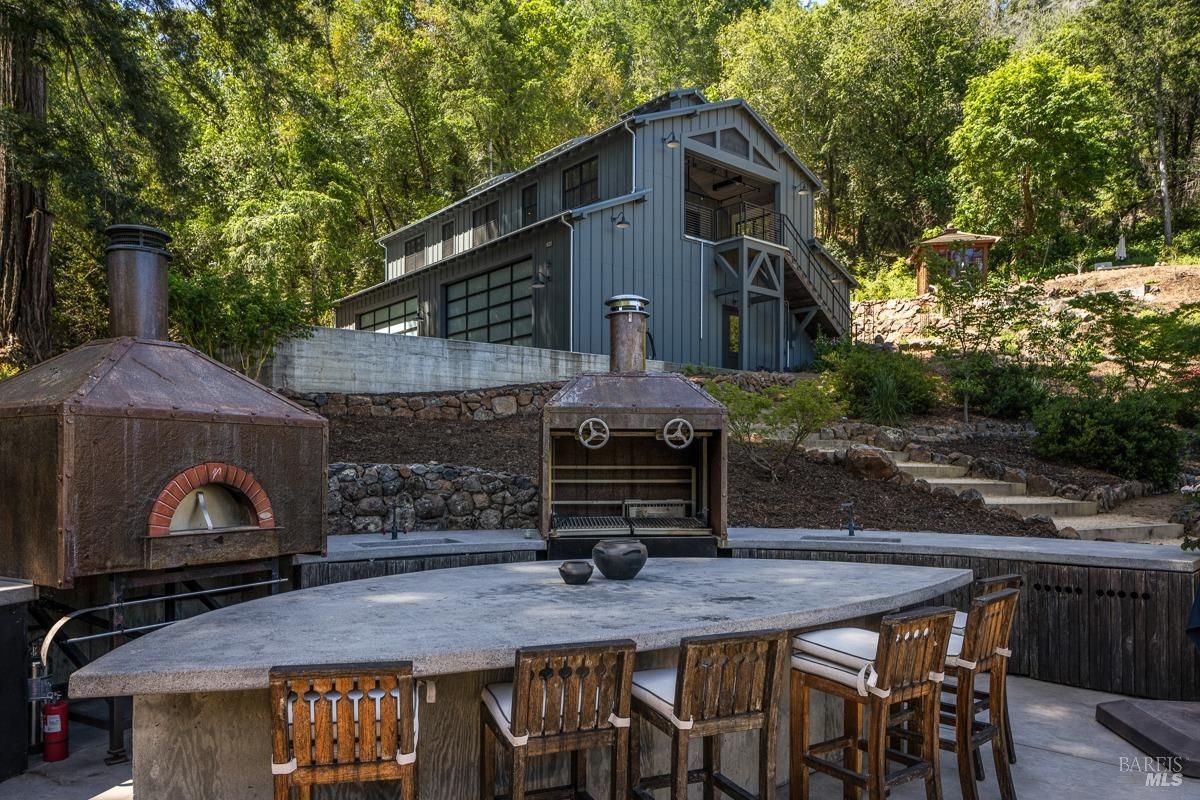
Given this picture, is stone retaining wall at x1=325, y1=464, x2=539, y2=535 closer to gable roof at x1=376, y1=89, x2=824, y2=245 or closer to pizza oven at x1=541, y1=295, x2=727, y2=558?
pizza oven at x1=541, y1=295, x2=727, y2=558

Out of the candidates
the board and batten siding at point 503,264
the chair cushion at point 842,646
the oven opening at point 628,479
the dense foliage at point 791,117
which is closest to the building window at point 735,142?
the board and batten siding at point 503,264

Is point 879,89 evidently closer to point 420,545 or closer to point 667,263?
point 667,263

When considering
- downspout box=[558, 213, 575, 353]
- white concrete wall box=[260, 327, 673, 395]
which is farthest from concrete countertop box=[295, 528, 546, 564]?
downspout box=[558, 213, 575, 353]

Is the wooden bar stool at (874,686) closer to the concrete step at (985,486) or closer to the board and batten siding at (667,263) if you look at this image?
the concrete step at (985,486)

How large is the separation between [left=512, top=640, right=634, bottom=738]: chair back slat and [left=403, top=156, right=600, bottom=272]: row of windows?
11.6 meters

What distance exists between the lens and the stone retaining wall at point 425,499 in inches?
217

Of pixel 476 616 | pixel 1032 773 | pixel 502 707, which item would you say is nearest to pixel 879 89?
pixel 1032 773

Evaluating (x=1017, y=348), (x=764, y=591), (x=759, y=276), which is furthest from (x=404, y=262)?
(x=764, y=591)

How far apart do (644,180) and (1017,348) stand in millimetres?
6559

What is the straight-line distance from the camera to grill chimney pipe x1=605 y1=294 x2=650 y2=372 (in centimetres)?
498

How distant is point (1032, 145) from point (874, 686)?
22196 millimetres

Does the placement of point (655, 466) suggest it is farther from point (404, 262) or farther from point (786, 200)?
point (404, 262)

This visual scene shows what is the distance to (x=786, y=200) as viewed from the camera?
14.6 metres

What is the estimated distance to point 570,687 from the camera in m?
1.98
